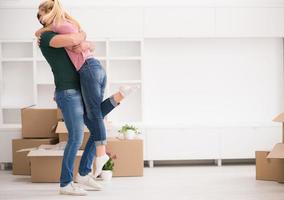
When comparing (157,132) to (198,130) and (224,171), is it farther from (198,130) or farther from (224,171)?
(224,171)

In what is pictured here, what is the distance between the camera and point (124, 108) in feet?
20.0

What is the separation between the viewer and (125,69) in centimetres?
Result: 610

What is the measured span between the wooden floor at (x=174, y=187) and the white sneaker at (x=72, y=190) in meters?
0.04

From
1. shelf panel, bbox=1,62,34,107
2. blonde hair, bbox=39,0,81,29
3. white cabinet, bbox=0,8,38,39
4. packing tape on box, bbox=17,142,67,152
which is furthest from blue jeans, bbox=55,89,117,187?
shelf panel, bbox=1,62,34,107

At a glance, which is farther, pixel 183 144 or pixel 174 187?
pixel 183 144

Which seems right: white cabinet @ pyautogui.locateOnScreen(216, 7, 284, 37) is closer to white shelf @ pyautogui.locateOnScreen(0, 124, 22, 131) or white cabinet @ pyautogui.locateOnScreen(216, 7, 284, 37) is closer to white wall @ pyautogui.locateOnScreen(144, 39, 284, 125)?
white wall @ pyautogui.locateOnScreen(144, 39, 284, 125)

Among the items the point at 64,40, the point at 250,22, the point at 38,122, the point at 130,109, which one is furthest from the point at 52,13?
the point at 250,22

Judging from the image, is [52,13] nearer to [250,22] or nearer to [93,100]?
[93,100]

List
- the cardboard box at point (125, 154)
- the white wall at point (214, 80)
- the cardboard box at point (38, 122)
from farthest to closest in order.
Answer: the white wall at point (214, 80), the cardboard box at point (38, 122), the cardboard box at point (125, 154)

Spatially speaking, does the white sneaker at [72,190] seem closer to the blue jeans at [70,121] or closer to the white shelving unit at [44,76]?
the blue jeans at [70,121]

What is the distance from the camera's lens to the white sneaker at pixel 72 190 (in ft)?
13.9

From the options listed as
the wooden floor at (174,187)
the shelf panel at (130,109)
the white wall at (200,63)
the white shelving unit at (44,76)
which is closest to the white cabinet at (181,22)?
the white wall at (200,63)

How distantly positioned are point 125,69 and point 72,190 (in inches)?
84.2

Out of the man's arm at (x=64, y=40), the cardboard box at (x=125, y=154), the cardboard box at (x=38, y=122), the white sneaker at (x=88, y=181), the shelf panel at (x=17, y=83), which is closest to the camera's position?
the man's arm at (x=64, y=40)
